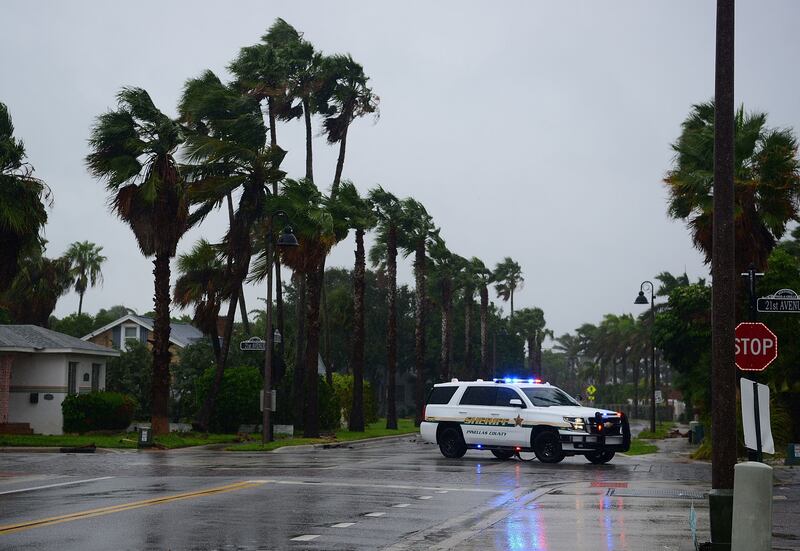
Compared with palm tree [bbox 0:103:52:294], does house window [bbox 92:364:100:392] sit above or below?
below

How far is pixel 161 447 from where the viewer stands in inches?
1318

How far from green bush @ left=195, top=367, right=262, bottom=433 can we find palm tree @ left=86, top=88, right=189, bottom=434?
546cm

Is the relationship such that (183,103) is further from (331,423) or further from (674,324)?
(674,324)

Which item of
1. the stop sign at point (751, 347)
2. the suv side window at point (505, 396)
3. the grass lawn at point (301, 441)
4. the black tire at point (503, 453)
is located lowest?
the black tire at point (503, 453)

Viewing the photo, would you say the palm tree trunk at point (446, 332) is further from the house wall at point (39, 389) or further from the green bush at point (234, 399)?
the house wall at point (39, 389)

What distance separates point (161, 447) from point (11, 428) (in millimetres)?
11250

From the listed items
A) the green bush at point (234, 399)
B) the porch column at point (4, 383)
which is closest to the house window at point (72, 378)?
the porch column at point (4, 383)

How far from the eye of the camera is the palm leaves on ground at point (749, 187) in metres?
28.1

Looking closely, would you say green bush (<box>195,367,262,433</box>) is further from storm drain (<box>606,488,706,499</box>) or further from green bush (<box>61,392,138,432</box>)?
storm drain (<box>606,488,706,499</box>)

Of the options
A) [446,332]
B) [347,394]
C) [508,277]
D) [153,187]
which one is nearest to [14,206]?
[153,187]

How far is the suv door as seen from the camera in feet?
89.9

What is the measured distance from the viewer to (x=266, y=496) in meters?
17.4

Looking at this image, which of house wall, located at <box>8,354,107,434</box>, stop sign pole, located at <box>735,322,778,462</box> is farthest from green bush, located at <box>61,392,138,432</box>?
stop sign pole, located at <box>735,322,778,462</box>

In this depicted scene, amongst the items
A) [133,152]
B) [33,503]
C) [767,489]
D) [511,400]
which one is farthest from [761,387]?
[133,152]
